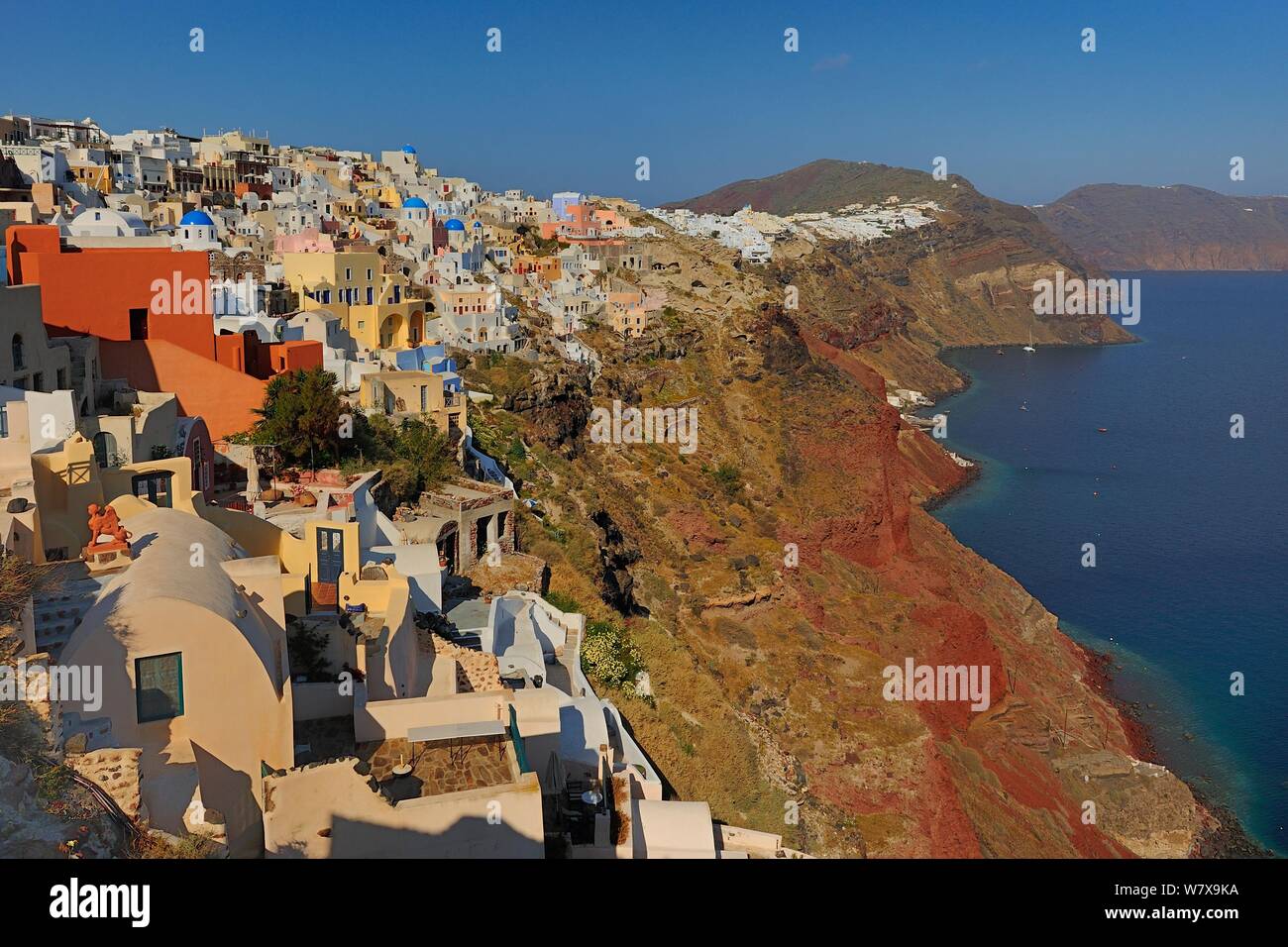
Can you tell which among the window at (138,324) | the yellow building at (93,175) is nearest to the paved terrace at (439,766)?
the window at (138,324)

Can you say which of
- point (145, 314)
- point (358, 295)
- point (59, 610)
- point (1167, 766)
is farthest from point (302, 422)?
point (1167, 766)

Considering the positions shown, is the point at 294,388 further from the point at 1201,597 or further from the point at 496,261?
the point at 1201,597

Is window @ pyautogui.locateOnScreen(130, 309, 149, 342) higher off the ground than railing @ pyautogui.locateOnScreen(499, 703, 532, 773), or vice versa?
window @ pyautogui.locateOnScreen(130, 309, 149, 342)

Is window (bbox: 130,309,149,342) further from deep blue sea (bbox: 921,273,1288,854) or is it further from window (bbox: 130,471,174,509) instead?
deep blue sea (bbox: 921,273,1288,854)

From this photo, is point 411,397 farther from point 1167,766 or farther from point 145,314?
point 1167,766

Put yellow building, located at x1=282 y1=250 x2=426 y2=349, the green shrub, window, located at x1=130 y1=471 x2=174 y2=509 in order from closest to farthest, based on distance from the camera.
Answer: window, located at x1=130 y1=471 x2=174 y2=509
the green shrub
yellow building, located at x1=282 y1=250 x2=426 y2=349

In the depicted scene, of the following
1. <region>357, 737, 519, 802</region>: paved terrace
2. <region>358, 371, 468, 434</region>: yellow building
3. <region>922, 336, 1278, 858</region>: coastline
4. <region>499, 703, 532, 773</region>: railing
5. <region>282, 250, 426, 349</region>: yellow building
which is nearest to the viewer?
<region>357, 737, 519, 802</region>: paved terrace

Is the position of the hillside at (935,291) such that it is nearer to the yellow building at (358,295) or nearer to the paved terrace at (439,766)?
the yellow building at (358,295)

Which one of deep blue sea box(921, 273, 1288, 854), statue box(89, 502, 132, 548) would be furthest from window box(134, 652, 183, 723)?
deep blue sea box(921, 273, 1288, 854)
